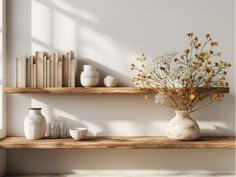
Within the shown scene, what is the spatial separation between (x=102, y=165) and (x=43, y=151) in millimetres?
518

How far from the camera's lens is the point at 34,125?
2.63 meters

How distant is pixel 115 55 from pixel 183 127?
2.73 feet

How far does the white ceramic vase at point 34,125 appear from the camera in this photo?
2.63 m

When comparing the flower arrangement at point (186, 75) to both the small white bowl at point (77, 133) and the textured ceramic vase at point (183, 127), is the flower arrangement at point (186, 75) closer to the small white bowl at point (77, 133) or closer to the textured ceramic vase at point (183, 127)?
the textured ceramic vase at point (183, 127)

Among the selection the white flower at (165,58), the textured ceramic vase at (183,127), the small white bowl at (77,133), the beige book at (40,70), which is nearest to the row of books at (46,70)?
the beige book at (40,70)

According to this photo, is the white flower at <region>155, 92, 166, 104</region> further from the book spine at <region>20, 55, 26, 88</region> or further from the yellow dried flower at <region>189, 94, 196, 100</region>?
the book spine at <region>20, 55, 26, 88</region>

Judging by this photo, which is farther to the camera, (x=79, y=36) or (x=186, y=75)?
(x=79, y=36)

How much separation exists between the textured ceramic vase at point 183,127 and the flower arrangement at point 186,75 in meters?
0.08

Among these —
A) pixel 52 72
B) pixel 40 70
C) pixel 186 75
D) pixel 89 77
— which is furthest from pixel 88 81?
pixel 186 75

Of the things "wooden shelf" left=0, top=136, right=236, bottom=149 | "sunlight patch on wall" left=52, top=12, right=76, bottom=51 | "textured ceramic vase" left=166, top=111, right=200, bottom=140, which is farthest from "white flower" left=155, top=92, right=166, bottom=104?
"sunlight patch on wall" left=52, top=12, right=76, bottom=51

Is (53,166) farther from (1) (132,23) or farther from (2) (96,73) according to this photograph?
(1) (132,23)

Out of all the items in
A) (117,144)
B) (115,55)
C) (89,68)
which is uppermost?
(115,55)

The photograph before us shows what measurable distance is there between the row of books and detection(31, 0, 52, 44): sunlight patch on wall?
0.19 m

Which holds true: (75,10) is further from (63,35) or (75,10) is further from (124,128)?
→ (124,128)
